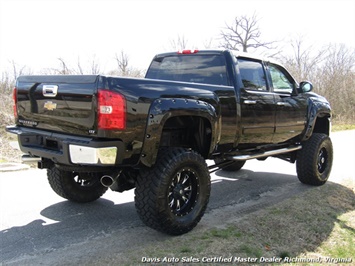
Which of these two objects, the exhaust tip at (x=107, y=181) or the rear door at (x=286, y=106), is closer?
the exhaust tip at (x=107, y=181)

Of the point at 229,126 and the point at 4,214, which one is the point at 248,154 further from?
the point at 4,214

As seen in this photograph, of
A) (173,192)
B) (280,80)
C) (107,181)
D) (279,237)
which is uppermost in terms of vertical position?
(280,80)

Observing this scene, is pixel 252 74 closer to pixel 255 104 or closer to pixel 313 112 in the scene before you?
pixel 255 104

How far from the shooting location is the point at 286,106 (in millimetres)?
5500

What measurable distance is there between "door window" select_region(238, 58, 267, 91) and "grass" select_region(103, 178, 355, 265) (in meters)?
1.67

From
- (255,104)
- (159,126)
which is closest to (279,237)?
(255,104)

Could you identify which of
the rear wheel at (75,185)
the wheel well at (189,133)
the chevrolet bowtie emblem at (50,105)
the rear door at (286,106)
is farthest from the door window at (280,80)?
the chevrolet bowtie emblem at (50,105)

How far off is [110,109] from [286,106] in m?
3.26

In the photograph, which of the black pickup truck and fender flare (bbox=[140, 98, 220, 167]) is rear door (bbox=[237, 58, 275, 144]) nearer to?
the black pickup truck

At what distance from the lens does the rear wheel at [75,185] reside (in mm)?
4496

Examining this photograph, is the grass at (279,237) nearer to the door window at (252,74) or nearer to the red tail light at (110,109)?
the red tail light at (110,109)

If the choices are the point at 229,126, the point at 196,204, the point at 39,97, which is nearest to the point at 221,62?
the point at 229,126

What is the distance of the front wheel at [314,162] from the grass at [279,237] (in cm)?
75

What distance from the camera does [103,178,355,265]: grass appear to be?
11.3 ft
